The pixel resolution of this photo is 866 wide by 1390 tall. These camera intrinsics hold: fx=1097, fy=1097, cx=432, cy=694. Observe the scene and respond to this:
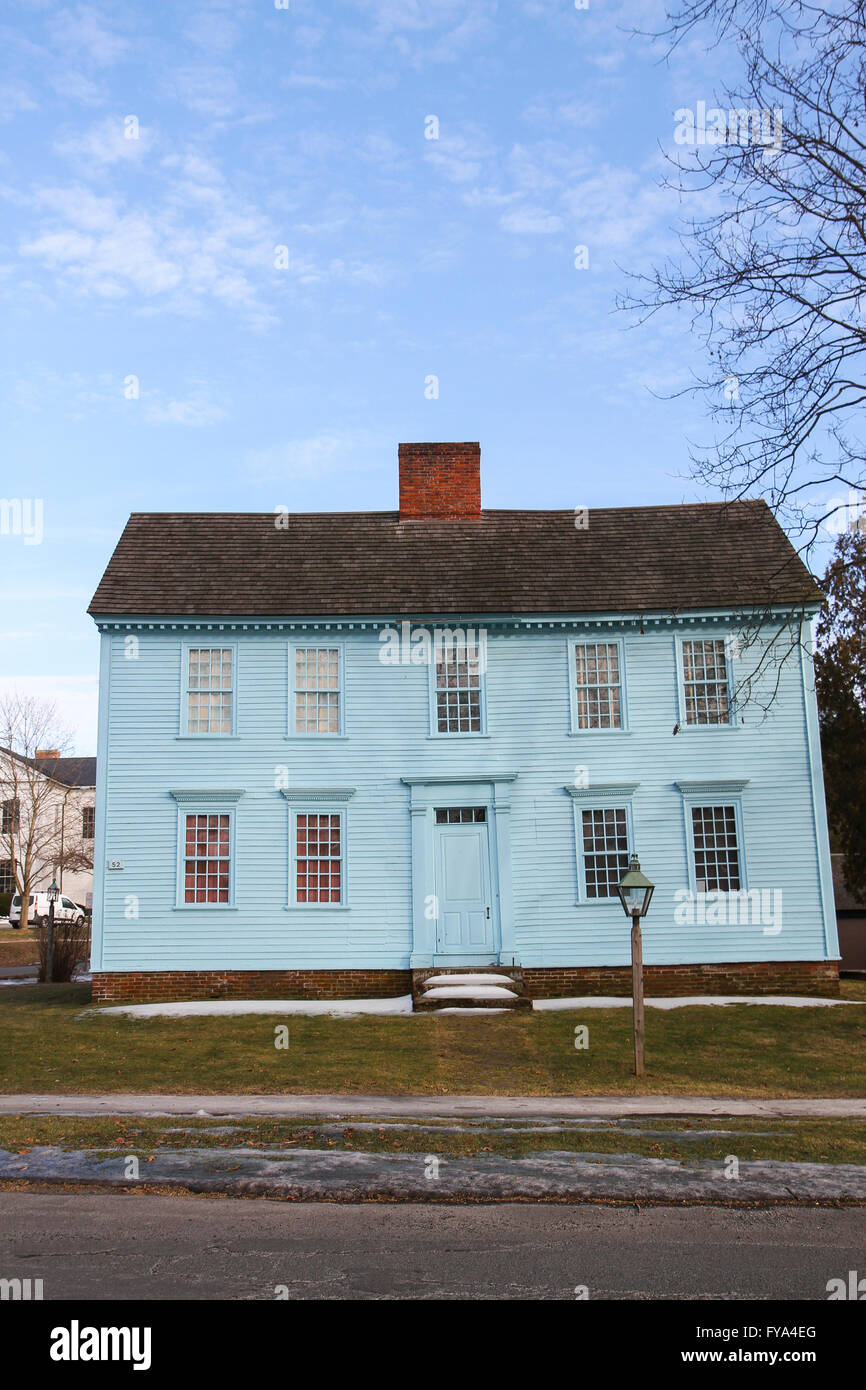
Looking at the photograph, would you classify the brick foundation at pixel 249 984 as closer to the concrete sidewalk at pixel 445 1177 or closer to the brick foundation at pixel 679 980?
the brick foundation at pixel 679 980

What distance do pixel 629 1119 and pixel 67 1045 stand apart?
8862 mm

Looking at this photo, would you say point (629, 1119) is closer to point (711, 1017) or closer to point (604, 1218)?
point (604, 1218)

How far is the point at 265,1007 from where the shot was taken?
18.9 metres

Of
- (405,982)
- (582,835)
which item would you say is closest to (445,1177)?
(405,982)

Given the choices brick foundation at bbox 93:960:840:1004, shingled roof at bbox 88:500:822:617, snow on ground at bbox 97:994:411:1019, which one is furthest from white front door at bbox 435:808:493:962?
shingled roof at bbox 88:500:822:617

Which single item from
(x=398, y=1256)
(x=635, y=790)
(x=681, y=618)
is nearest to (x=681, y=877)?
(x=635, y=790)

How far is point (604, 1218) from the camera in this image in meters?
7.14

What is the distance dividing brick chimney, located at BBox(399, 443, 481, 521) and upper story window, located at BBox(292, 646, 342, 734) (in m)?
4.02

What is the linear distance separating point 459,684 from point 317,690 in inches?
106

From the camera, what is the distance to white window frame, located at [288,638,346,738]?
20672 millimetres

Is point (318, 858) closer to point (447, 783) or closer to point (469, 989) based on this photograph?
point (447, 783)

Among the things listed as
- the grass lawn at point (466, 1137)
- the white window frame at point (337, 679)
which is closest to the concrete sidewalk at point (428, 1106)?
the grass lawn at point (466, 1137)

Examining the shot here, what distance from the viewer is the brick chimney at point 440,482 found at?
76.2ft
